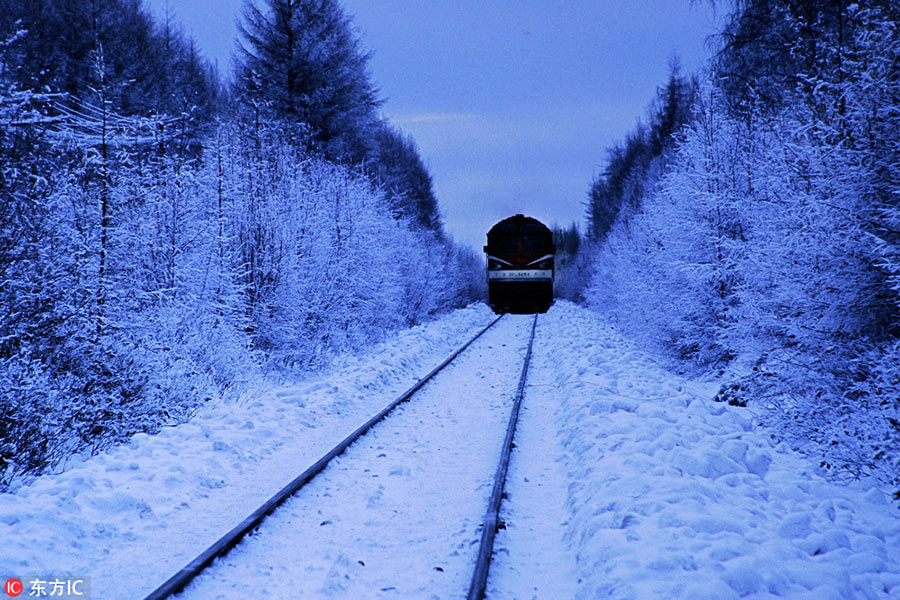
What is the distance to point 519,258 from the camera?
2531 cm

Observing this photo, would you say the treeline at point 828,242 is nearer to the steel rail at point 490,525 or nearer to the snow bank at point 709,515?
the snow bank at point 709,515

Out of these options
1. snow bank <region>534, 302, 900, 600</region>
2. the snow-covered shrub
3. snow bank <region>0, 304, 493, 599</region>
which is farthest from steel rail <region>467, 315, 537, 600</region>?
the snow-covered shrub

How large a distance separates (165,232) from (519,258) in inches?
706

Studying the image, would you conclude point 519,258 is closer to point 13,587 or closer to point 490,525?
point 490,525

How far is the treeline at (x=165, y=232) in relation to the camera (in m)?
6.32

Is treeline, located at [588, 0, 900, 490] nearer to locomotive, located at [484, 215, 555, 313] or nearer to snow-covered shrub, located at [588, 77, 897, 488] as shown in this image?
snow-covered shrub, located at [588, 77, 897, 488]

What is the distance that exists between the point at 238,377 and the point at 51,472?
446cm

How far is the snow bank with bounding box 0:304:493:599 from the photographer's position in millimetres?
3824

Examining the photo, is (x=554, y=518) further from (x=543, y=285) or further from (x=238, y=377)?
(x=543, y=285)

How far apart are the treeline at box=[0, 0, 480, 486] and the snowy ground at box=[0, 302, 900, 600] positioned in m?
1.09

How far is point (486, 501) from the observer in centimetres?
504

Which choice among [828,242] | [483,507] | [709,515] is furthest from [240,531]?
[828,242]

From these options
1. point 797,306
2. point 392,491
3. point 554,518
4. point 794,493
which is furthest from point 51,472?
point 797,306

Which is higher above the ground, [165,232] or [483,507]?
[165,232]
